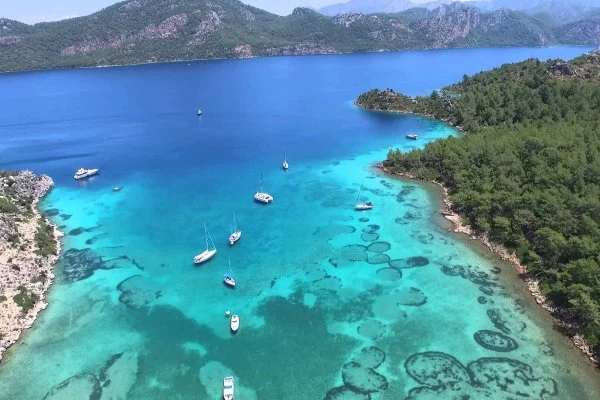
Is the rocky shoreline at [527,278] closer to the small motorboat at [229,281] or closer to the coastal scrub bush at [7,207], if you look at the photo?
the small motorboat at [229,281]

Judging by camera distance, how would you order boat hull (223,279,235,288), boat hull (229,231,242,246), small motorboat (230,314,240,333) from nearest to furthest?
1. small motorboat (230,314,240,333)
2. boat hull (223,279,235,288)
3. boat hull (229,231,242,246)

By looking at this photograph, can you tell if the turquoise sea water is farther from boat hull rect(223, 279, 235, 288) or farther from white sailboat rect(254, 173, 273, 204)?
white sailboat rect(254, 173, 273, 204)

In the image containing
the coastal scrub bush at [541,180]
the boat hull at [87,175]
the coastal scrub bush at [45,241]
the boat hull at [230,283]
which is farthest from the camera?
the boat hull at [87,175]

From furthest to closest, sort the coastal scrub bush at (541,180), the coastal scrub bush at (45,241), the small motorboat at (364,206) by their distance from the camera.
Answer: the small motorboat at (364,206) < the coastal scrub bush at (45,241) < the coastal scrub bush at (541,180)

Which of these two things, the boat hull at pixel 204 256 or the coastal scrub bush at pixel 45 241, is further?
the coastal scrub bush at pixel 45 241

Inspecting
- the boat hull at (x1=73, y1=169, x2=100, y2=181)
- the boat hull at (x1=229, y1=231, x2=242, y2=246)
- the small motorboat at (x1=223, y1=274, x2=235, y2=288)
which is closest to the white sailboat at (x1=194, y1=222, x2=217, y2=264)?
the boat hull at (x1=229, y1=231, x2=242, y2=246)

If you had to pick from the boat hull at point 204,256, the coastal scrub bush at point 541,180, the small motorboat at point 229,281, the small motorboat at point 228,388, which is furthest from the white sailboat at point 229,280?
the coastal scrub bush at point 541,180

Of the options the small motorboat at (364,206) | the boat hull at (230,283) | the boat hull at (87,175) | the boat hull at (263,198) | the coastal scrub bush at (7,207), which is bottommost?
the boat hull at (230,283)
